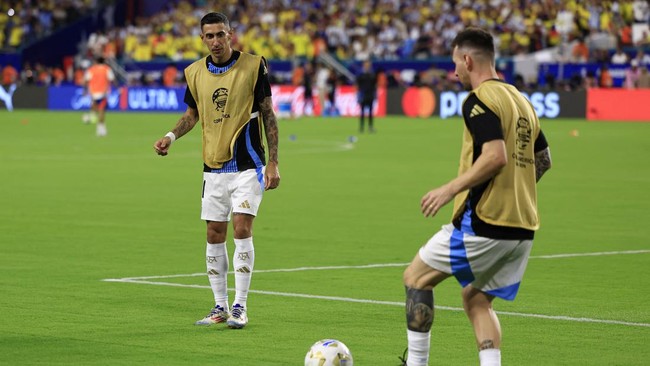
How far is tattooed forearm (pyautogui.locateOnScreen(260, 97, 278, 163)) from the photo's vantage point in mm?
10242

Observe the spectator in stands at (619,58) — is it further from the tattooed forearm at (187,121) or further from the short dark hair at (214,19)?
the short dark hair at (214,19)

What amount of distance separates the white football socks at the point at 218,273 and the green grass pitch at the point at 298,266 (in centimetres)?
31

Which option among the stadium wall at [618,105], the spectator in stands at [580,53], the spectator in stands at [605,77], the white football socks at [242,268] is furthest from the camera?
the spectator in stands at [580,53]

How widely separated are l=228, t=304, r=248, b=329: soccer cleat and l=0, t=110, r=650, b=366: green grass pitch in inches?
3.2

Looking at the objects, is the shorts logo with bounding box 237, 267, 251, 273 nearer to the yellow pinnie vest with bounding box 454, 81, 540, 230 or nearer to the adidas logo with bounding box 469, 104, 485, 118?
the yellow pinnie vest with bounding box 454, 81, 540, 230

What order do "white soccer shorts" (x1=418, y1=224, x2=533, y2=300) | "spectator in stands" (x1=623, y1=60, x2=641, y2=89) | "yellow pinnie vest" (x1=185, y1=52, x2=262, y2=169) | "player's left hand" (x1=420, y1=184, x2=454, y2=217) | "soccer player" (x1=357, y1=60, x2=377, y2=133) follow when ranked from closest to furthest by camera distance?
"player's left hand" (x1=420, y1=184, x2=454, y2=217) < "white soccer shorts" (x1=418, y1=224, x2=533, y2=300) < "yellow pinnie vest" (x1=185, y1=52, x2=262, y2=169) < "soccer player" (x1=357, y1=60, x2=377, y2=133) < "spectator in stands" (x1=623, y1=60, x2=641, y2=89)

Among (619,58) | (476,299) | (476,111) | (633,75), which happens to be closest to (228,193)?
(476,299)

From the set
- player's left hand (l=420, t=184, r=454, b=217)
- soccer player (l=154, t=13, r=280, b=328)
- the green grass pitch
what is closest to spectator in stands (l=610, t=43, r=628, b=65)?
the green grass pitch

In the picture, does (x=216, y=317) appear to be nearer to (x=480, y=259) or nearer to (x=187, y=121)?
(x=187, y=121)

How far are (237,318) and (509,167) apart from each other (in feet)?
11.4

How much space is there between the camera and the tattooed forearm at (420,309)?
7.16m

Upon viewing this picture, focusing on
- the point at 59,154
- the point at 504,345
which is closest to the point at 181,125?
the point at 504,345

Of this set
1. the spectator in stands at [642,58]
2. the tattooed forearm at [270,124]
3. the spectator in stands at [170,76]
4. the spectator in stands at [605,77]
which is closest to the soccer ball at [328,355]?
the tattooed forearm at [270,124]

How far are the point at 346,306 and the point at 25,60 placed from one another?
55.0 metres
